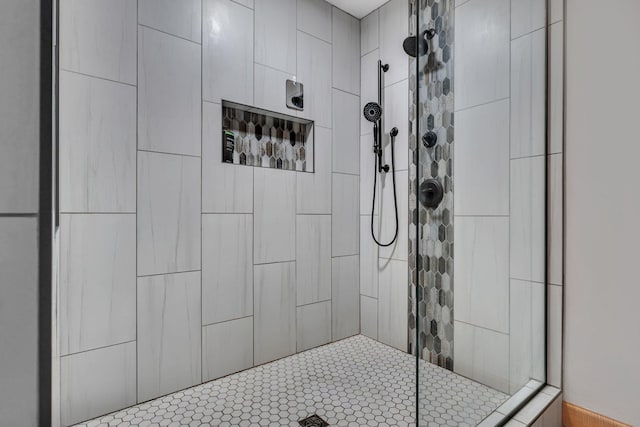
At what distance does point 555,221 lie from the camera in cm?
143

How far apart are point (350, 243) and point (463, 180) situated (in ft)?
4.83

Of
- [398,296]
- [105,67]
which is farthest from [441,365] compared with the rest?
[105,67]

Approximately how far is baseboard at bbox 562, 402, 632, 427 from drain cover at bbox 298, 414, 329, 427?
1.04m

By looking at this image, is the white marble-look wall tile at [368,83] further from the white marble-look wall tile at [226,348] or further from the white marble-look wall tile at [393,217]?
the white marble-look wall tile at [226,348]

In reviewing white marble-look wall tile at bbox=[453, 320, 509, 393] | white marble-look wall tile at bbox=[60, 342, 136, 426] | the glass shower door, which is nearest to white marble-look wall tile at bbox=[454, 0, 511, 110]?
the glass shower door

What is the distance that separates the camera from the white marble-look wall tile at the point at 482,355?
44.3 inches

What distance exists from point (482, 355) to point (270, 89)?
1849mm

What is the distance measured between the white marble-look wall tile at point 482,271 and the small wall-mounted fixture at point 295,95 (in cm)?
148

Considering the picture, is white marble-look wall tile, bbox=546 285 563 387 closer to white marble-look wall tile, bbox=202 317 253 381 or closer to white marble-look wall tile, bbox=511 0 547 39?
white marble-look wall tile, bbox=511 0 547 39

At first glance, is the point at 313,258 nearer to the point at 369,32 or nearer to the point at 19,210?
the point at 369,32

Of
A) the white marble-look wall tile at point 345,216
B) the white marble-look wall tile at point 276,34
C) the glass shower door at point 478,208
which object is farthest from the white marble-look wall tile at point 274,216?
the glass shower door at point 478,208

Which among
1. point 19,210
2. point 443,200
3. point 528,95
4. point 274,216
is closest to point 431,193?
point 443,200

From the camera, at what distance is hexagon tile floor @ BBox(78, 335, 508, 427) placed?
45.0 inches

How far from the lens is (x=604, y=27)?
129 centimetres
